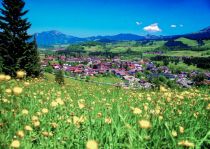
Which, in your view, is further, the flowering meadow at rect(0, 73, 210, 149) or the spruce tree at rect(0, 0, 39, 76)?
the spruce tree at rect(0, 0, 39, 76)

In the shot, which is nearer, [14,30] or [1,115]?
[1,115]

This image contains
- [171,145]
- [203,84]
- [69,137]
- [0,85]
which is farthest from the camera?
[203,84]

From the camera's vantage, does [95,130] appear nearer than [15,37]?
Yes

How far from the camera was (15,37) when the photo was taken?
53156 millimetres

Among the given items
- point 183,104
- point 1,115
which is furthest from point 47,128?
point 183,104

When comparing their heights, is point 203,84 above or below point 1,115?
below

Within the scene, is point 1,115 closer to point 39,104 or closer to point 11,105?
point 11,105

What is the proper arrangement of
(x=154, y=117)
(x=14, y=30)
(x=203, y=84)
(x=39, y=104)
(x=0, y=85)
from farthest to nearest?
(x=14, y=30)
(x=203, y=84)
(x=39, y=104)
(x=0, y=85)
(x=154, y=117)

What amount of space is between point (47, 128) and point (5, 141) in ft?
2.42

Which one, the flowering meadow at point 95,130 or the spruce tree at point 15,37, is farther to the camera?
the spruce tree at point 15,37

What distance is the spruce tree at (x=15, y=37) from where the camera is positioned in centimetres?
5244

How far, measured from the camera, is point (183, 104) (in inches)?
214

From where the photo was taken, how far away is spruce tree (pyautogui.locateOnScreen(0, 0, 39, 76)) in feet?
172

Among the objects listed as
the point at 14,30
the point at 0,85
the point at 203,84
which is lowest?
the point at 203,84
